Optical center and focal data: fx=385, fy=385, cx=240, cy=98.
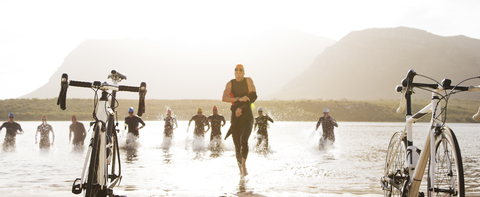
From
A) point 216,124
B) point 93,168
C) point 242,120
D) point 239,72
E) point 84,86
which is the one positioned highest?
point 239,72

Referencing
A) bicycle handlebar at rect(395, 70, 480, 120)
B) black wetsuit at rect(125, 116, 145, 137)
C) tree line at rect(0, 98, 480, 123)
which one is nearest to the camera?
bicycle handlebar at rect(395, 70, 480, 120)

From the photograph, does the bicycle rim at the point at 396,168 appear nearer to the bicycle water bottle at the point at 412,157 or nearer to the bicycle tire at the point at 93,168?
the bicycle water bottle at the point at 412,157

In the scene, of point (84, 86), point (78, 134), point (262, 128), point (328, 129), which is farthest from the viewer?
point (328, 129)

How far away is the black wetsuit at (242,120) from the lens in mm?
7512

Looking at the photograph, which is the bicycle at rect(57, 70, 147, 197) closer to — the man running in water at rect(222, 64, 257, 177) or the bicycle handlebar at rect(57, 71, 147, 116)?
the bicycle handlebar at rect(57, 71, 147, 116)

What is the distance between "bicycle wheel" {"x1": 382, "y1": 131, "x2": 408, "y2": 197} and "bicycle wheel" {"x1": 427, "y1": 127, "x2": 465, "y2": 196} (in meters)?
0.59

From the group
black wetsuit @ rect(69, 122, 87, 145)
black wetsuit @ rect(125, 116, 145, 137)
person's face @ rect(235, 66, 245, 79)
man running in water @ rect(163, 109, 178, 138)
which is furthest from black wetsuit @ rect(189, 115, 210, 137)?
person's face @ rect(235, 66, 245, 79)

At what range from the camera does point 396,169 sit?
14.7 ft

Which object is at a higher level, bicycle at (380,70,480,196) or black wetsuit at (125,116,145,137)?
bicycle at (380,70,480,196)

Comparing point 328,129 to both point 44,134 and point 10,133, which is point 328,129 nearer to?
point 44,134

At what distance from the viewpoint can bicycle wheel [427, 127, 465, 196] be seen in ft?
9.84

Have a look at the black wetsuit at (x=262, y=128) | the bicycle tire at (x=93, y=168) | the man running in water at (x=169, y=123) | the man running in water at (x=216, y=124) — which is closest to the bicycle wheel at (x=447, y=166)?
the bicycle tire at (x=93, y=168)

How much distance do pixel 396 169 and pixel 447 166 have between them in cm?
136

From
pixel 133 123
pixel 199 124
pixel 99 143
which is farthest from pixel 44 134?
pixel 99 143
